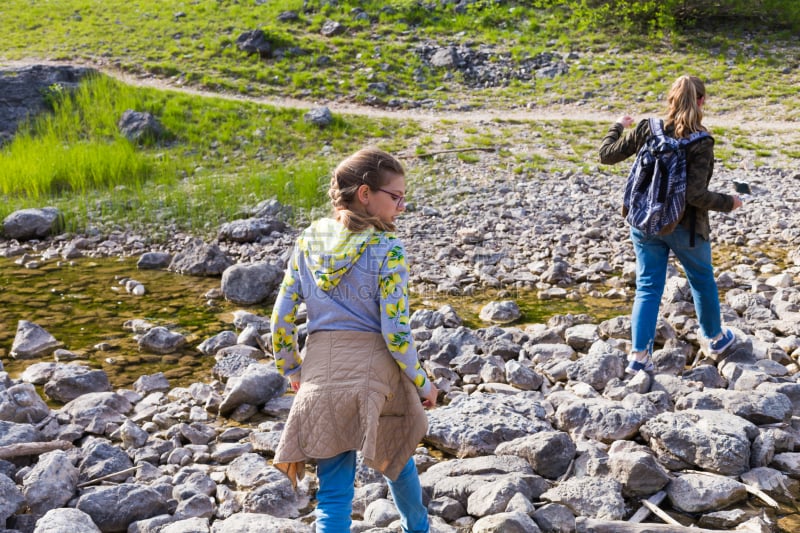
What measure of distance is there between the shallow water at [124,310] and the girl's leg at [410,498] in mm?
3575

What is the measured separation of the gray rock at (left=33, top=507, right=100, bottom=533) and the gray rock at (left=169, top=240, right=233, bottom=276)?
659 cm

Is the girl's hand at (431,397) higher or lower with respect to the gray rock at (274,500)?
higher

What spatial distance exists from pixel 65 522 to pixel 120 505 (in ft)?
1.20

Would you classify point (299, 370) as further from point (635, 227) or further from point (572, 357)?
point (572, 357)

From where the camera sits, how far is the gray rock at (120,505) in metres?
3.93

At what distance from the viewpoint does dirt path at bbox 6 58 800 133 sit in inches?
674

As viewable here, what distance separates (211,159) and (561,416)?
13365mm

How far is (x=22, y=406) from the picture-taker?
5293 mm

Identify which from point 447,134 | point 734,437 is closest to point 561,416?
point 734,437

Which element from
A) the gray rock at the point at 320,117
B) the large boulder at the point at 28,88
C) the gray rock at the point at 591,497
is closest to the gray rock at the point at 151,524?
the gray rock at the point at 591,497

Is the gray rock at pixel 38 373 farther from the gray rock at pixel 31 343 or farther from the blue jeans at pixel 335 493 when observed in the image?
the blue jeans at pixel 335 493

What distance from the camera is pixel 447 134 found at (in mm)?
17109

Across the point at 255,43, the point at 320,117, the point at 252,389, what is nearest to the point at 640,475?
the point at 252,389

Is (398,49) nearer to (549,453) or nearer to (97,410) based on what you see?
(97,410)
